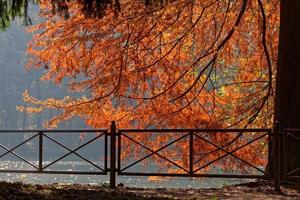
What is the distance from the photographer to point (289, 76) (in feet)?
35.8

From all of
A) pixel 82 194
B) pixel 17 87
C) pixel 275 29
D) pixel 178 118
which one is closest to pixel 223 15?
pixel 275 29

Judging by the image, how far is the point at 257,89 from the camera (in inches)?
608

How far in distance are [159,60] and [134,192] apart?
438 centimetres

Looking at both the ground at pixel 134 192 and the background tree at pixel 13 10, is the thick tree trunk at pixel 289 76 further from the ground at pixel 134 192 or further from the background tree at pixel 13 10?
the background tree at pixel 13 10

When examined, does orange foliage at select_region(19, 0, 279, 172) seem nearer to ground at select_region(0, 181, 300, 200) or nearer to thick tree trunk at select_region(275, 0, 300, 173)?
thick tree trunk at select_region(275, 0, 300, 173)

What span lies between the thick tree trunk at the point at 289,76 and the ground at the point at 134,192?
85 centimetres

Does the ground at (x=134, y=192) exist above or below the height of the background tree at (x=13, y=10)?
below

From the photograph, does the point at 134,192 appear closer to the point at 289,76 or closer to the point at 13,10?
the point at 13,10

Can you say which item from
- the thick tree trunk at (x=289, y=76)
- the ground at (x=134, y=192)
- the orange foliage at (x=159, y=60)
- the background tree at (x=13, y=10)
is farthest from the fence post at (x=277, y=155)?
the background tree at (x=13, y=10)

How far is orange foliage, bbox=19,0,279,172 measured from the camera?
12531mm

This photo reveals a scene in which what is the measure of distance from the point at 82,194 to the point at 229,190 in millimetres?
3647

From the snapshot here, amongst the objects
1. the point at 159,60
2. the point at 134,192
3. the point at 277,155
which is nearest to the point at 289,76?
the point at 277,155

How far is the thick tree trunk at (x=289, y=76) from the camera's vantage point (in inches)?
423

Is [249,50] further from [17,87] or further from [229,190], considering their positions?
[17,87]
